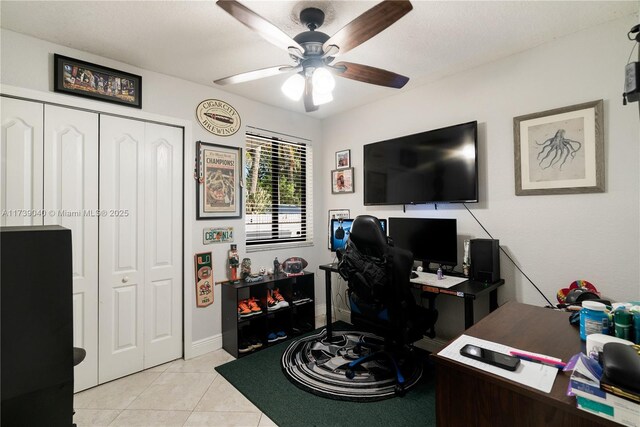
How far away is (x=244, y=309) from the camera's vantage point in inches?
111

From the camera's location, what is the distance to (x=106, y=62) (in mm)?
2305

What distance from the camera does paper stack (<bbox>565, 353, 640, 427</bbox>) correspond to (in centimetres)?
71

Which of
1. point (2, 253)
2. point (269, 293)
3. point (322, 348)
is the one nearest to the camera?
point (2, 253)

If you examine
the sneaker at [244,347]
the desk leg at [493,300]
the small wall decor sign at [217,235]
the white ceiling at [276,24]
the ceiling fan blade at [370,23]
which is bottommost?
the sneaker at [244,347]

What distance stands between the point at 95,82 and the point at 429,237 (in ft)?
9.71

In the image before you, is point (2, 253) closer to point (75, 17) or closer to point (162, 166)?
point (75, 17)

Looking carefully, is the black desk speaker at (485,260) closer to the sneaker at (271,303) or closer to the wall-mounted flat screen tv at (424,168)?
the wall-mounted flat screen tv at (424,168)

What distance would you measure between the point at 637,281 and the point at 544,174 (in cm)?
84

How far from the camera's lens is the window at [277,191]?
3262mm

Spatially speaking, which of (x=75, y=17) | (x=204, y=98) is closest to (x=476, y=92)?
(x=204, y=98)

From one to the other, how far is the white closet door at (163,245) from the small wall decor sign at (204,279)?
6.0 inches

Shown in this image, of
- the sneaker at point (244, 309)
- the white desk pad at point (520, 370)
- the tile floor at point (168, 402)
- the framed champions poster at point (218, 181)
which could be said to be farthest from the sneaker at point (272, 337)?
the white desk pad at point (520, 370)

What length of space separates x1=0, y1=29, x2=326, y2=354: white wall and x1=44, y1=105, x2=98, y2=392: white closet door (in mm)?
185

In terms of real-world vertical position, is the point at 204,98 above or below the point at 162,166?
above
